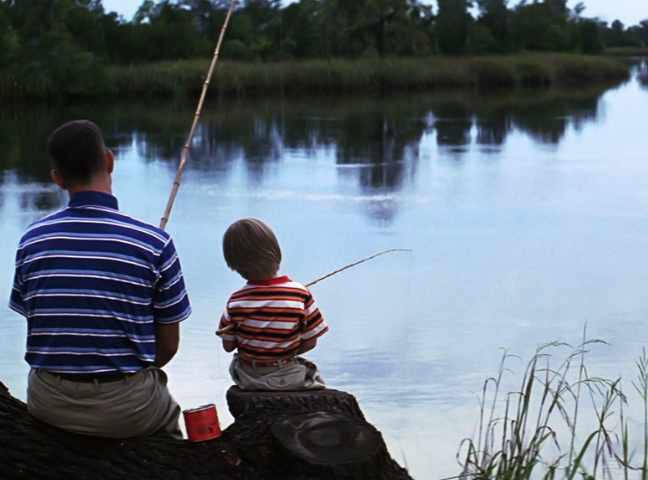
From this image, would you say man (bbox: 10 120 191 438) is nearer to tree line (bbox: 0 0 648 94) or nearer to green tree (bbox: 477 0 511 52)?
tree line (bbox: 0 0 648 94)

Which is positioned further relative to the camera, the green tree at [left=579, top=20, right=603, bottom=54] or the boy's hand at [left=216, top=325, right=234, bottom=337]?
the green tree at [left=579, top=20, right=603, bottom=54]

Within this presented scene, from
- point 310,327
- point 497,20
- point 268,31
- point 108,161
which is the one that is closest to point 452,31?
point 497,20

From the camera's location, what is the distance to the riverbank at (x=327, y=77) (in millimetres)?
21781

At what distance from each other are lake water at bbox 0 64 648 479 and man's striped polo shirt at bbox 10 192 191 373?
5.57 feet

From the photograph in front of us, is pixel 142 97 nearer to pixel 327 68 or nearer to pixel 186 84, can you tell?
pixel 186 84

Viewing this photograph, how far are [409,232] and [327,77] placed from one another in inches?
705

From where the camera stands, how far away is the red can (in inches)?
98.0

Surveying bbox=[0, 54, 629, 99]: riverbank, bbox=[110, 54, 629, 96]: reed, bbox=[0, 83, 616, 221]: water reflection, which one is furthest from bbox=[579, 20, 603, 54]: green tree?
bbox=[0, 83, 616, 221]: water reflection

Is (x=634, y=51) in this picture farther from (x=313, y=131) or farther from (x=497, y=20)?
(x=313, y=131)

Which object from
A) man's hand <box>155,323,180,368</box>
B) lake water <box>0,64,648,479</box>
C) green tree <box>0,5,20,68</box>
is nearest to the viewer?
man's hand <box>155,323,180,368</box>

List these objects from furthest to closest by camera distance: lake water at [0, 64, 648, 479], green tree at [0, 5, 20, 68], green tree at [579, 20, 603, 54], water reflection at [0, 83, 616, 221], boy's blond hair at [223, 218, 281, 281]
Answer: green tree at [579, 20, 603, 54] < green tree at [0, 5, 20, 68] < water reflection at [0, 83, 616, 221] < lake water at [0, 64, 648, 479] < boy's blond hair at [223, 218, 281, 281]

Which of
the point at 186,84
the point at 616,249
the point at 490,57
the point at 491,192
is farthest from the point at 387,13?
the point at 616,249

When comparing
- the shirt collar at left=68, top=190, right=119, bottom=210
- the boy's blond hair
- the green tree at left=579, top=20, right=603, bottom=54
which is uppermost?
the shirt collar at left=68, top=190, right=119, bottom=210

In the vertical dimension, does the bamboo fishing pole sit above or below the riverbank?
above
